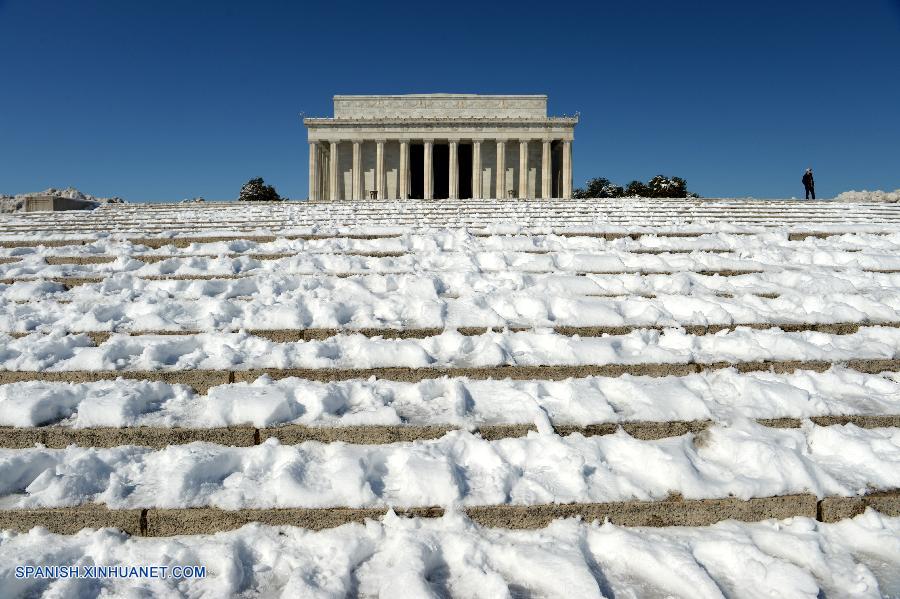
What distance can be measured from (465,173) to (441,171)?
2.04 m

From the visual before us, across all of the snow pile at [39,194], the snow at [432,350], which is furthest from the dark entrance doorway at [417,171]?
the snow at [432,350]

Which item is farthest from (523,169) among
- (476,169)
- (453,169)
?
(453,169)

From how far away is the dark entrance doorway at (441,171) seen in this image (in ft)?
116

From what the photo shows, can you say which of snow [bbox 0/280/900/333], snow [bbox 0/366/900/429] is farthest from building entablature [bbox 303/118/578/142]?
snow [bbox 0/366/900/429]

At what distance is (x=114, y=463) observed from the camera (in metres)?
1.90

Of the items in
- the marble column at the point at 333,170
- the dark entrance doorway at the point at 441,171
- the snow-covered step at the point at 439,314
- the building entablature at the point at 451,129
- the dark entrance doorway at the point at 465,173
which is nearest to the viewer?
the snow-covered step at the point at 439,314

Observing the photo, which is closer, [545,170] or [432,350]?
[432,350]

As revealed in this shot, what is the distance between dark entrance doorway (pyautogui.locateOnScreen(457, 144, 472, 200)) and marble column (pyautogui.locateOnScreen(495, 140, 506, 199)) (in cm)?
360

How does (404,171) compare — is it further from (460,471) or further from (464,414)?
(460,471)

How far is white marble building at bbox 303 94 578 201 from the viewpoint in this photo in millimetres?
30547

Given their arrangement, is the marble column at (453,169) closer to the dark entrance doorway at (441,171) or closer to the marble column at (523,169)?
the dark entrance doorway at (441,171)

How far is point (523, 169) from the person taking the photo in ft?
103

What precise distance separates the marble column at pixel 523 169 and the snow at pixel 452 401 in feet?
97.8

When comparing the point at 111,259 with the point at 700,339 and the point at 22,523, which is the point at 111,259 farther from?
the point at 700,339
